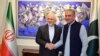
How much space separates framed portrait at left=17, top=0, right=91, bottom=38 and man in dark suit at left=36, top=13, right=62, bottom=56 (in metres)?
0.62

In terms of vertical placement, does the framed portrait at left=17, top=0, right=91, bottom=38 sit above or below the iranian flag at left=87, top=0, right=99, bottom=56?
above

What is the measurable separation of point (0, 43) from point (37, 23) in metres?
0.81

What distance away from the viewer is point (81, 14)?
3.95m

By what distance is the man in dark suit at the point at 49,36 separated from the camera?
132 inches

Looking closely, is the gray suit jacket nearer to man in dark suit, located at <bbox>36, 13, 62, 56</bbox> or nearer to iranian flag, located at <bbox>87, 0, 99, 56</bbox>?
man in dark suit, located at <bbox>36, 13, 62, 56</bbox>

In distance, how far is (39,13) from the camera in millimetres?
4133

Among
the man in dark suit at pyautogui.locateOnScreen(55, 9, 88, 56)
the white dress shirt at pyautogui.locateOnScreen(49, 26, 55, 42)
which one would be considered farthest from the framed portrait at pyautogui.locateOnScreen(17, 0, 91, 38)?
the man in dark suit at pyautogui.locateOnScreen(55, 9, 88, 56)

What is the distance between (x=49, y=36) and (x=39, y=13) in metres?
0.85

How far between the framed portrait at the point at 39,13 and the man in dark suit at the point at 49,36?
623 mm

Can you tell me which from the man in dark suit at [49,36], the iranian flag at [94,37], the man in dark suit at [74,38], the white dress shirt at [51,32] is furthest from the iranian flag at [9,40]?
the iranian flag at [94,37]

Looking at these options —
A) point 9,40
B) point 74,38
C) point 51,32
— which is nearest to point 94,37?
point 74,38

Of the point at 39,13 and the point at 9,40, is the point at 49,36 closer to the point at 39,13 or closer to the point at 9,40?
the point at 9,40

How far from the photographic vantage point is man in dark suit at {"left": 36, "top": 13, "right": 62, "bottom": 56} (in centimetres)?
336

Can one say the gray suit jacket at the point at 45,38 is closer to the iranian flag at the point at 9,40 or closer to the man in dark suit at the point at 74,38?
the man in dark suit at the point at 74,38
